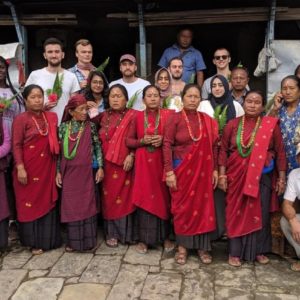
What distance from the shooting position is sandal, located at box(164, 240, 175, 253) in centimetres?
390

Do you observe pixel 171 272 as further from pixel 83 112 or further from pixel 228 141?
pixel 83 112

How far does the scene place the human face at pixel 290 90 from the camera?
3.59 m

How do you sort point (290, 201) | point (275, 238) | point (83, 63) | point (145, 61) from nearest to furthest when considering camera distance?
point (290, 201), point (275, 238), point (83, 63), point (145, 61)

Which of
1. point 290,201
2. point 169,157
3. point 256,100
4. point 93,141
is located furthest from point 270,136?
point 93,141

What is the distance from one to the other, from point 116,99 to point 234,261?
72.3 inches

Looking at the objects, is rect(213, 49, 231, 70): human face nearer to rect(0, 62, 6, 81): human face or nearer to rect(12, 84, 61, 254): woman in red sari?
rect(12, 84, 61, 254): woman in red sari

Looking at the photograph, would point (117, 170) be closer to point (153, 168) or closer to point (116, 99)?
point (153, 168)

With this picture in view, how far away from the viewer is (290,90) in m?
3.60

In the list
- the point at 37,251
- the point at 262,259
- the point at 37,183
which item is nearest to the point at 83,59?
the point at 37,183

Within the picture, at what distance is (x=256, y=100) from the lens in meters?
3.50

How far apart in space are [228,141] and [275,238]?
1.03m

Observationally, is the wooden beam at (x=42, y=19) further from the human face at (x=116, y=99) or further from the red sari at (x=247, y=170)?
the red sari at (x=247, y=170)

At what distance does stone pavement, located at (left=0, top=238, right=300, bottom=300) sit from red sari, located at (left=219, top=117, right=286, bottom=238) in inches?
16.0

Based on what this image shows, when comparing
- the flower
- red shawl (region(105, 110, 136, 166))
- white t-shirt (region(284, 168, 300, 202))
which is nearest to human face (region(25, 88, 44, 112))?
the flower
